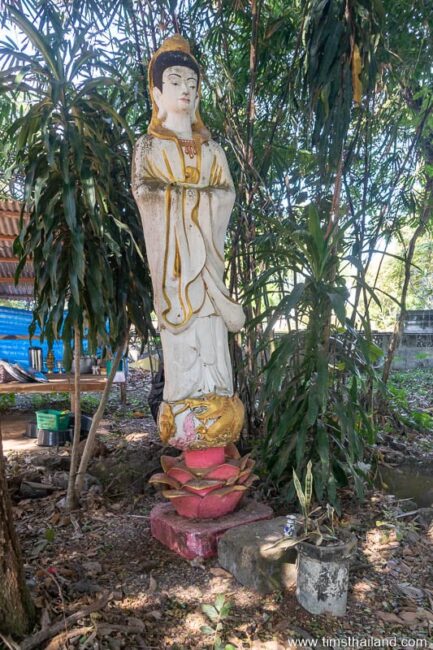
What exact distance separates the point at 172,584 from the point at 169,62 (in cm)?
258

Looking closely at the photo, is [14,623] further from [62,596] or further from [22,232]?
[22,232]

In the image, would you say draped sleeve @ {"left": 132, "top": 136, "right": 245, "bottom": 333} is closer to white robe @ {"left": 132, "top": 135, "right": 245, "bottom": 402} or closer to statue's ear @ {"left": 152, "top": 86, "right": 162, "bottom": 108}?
white robe @ {"left": 132, "top": 135, "right": 245, "bottom": 402}

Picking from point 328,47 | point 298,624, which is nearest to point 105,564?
point 298,624

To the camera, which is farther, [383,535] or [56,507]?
[56,507]

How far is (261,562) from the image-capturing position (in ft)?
6.64

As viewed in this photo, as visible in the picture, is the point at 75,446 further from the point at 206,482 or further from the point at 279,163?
the point at 279,163

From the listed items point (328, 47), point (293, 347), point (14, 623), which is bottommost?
point (14, 623)

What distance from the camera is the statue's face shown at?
2490mm

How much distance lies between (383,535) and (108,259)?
221cm

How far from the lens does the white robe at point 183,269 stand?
2.44 m

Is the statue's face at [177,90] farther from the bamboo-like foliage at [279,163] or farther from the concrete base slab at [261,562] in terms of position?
the concrete base slab at [261,562]

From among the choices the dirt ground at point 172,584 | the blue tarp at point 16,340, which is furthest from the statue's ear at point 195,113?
the blue tarp at point 16,340

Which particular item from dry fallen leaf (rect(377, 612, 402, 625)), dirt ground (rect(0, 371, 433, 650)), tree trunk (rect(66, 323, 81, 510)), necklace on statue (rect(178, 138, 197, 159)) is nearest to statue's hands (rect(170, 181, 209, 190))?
necklace on statue (rect(178, 138, 197, 159))

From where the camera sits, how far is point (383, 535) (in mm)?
2551
